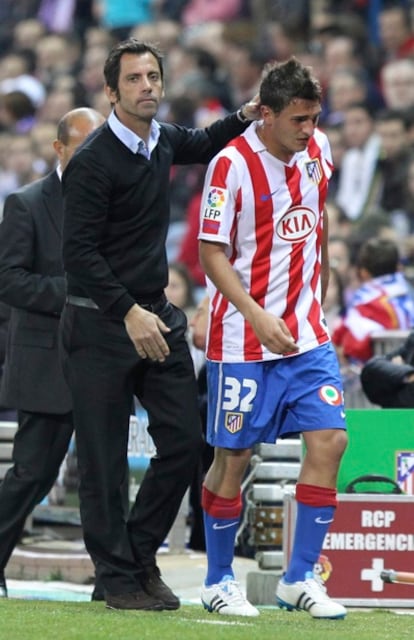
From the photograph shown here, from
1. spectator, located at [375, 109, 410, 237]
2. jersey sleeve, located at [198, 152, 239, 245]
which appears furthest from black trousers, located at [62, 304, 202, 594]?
spectator, located at [375, 109, 410, 237]

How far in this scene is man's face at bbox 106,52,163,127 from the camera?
6891 millimetres

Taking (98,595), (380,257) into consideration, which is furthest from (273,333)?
(380,257)

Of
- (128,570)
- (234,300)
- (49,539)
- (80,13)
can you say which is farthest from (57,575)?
(80,13)

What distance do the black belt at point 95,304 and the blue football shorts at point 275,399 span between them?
0.34 m

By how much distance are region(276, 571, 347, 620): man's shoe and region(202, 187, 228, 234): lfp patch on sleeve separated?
55.4 inches

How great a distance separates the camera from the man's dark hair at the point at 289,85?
6.93 meters

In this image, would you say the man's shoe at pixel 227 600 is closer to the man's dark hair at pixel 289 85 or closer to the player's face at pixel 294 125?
the player's face at pixel 294 125

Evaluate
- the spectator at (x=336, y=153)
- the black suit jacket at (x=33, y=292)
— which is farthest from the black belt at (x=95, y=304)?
the spectator at (x=336, y=153)

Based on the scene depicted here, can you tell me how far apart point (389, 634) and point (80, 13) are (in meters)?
16.4

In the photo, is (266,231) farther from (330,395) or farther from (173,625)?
(173,625)

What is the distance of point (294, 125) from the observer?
6941 millimetres

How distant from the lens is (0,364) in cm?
1070

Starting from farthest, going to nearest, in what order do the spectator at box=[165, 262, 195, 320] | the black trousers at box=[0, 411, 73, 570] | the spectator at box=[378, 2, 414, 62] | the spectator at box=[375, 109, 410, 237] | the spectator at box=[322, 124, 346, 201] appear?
the spectator at box=[378, 2, 414, 62], the spectator at box=[322, 124, 346, 201], the spectator at box=[375, 109, 410, 237], the spectator at box=[165, 262, 195, 320], the black trousers at box=[0, 411, 73, 570]

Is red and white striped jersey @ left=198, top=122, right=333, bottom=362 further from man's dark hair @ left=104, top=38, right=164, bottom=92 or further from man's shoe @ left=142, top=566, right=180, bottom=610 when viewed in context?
man's shoe @ left=142, top=566, right=180, bottom=610
